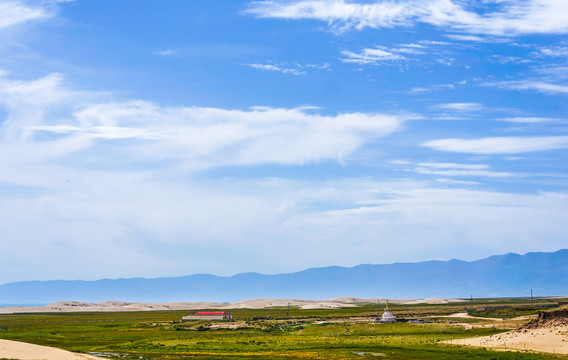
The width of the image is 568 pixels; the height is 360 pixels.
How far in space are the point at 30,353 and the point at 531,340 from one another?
57.7 metres

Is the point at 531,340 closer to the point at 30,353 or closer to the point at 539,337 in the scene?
the point at 539,337

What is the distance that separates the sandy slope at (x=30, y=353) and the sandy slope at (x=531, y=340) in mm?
47158

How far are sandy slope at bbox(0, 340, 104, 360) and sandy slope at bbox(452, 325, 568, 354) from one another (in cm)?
4716

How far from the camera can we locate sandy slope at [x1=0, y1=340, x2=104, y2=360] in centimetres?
6581

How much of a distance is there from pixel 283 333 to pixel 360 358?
132 ft

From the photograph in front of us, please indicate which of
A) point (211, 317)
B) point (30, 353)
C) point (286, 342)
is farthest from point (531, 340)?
point (211, 317)

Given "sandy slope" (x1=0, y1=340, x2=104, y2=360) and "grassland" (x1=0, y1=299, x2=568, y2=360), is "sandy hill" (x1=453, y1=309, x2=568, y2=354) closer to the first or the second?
"grassland" (x1=0, y1=299, x2=568, y2=360)

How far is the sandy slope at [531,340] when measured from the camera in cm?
7053

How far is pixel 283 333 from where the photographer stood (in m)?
108

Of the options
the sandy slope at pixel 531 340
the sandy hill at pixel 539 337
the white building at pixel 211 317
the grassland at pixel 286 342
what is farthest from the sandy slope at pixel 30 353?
the white building at pixel 211 317

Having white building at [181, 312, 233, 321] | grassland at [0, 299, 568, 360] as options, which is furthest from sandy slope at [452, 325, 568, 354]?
white building at [181, 312, 233, 321]

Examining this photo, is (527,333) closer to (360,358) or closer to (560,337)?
(560,337)

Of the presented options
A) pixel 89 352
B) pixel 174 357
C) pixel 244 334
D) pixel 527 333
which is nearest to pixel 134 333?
pixel 244 334

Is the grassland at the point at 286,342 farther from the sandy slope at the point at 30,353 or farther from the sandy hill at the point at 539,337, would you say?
the sandy slope at the point at 30,353
